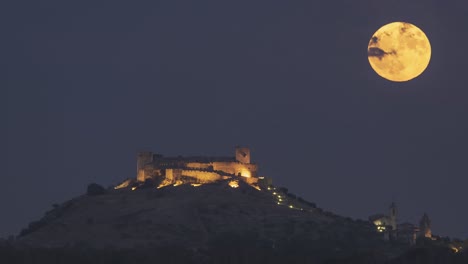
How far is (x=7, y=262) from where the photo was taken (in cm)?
19988

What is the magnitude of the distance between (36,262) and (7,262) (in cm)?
372

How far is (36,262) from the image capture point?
198625 millimetres
